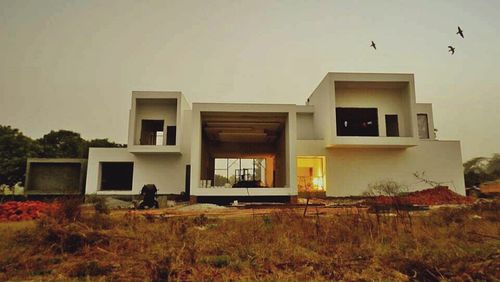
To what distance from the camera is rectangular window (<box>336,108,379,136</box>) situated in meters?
17.5

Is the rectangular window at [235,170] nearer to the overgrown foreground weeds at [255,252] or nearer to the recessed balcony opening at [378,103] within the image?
the recessed balcony opening at [378,103]

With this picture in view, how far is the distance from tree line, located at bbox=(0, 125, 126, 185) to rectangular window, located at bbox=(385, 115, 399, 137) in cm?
2506

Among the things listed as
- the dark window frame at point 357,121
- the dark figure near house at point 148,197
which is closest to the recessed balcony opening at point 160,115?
the dark figure near house at point 148,197

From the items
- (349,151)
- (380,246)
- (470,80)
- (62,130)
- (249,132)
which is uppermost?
(470,80)

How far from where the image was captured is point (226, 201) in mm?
13953

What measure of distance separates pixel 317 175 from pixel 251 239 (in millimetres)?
13614

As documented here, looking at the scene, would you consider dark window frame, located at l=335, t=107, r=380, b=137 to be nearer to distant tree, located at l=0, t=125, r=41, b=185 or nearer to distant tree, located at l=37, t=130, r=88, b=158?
distant tree, located at l=0, t=125, r=41, b=185

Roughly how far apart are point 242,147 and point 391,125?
948 cm

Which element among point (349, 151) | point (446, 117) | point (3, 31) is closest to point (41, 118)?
point (3, 31)

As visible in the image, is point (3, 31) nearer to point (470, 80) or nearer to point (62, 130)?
point (62, 130)

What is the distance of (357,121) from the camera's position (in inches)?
723

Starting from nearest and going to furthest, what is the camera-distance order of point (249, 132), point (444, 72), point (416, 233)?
1. point (416, 233)
2. point (249, 132)
3. point (444, 72)

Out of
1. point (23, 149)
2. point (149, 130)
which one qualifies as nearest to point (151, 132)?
point (149, 130)

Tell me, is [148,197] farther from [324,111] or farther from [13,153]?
[13,153]
